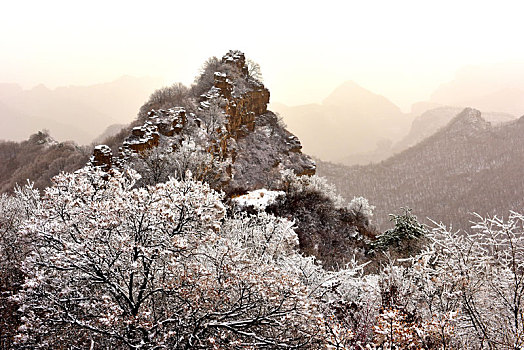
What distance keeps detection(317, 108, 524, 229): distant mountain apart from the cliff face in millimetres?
73908

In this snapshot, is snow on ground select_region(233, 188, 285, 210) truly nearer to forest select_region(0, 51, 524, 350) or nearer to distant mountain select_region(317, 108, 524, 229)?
forest select_region(0, 51, 524, 350)

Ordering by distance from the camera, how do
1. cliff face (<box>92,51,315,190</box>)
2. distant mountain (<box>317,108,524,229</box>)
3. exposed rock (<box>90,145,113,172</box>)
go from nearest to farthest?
exposed rock (<box>90,145,113,172</box>) → cliff face (<box>92,51,315,190</box>) → distant mountain (<box>317,108,524,229</box>)

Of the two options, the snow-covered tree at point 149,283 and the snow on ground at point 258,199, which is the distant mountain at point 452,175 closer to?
the snow on ground at point 258,199

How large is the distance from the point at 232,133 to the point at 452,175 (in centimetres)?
13322

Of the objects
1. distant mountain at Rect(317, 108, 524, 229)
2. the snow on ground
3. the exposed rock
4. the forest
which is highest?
the exposed rock

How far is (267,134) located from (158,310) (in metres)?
39.9

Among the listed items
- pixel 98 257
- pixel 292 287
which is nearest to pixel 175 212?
pixel 98 257

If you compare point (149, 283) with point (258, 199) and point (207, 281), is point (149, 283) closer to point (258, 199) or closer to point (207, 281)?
point (207, 281)

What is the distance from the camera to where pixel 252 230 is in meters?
15.0

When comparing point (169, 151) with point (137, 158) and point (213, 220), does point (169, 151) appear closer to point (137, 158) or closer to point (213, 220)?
point (137, 158)

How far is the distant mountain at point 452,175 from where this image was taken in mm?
112375

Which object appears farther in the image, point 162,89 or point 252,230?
point 162,89

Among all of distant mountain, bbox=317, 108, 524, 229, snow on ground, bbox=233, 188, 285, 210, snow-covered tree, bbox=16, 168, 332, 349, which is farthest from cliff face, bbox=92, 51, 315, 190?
distant mountain, bbox=317, 108, 524, 229

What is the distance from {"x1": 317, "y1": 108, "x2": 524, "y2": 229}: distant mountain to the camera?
369ft
